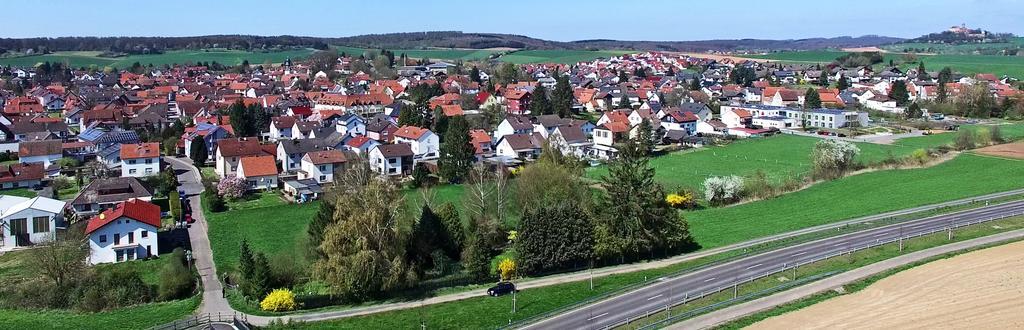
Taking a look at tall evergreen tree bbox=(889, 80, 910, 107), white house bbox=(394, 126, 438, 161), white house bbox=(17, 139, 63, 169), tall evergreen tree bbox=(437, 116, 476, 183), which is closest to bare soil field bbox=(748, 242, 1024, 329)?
tall evergreen tree bbox=(437, 116, 476, 183)

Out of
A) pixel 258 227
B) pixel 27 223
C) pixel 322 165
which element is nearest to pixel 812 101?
pixel 322 165

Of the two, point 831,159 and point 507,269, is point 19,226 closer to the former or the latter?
point 507,269

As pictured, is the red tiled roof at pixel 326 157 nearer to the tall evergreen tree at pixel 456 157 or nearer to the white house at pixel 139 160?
the tall evergreen tree at pixel 456 157

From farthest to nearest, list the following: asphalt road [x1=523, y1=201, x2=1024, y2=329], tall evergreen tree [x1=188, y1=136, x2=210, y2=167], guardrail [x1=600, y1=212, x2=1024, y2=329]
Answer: tall evergreen tree [x1=188, y1=136, x2=210, y2=167] → asphalt road [x1=523, y1=201, x2=1024, y2=329] → guardrail [x1=600, y1=212, x2=1024, y2=329]

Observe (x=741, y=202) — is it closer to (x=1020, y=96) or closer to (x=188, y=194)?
(x=188, y=194)

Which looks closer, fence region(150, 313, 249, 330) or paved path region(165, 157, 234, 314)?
fence region(150, 313, 249, 330)

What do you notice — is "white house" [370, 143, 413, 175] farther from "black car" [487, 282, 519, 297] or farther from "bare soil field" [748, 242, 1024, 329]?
"bare soil field" [748, 242, 1024, 329]
